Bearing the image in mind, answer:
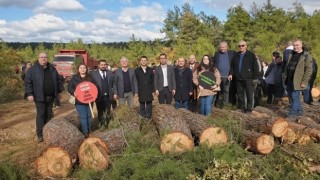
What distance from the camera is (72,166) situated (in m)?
5.96

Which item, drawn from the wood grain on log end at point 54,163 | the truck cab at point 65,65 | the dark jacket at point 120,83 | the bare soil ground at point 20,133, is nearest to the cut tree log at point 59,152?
the wood grain on log end at point 54,163

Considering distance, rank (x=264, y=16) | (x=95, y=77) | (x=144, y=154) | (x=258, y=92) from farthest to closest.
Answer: (x=264, y=16) → (x=258, y=92) → (x=95, y=77) → (x=144, y=154)

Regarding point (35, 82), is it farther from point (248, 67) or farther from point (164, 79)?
point (248, 67)

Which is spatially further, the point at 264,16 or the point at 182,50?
the point at 264,16

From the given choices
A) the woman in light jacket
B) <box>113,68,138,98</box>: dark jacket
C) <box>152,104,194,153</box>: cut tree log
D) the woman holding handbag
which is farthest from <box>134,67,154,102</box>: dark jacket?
<box>152,104,194,153</box>: cut tree log

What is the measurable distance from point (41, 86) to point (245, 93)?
483cm

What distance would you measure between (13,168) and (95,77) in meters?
3.52

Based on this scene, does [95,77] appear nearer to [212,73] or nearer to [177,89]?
[177,89]

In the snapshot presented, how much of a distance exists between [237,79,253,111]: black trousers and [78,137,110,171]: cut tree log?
4.30 meters

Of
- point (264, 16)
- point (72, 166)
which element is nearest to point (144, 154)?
point (72, 166)

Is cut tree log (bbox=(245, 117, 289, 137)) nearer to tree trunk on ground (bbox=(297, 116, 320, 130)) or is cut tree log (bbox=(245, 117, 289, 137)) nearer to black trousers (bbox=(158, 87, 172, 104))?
tree trunk on ground (bbox=(297, 116, 320, 130))

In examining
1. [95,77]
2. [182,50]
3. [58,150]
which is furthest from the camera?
[182,50]

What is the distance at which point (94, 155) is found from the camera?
5.70m

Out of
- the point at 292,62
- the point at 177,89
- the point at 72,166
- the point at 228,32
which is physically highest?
the point at 228,32
